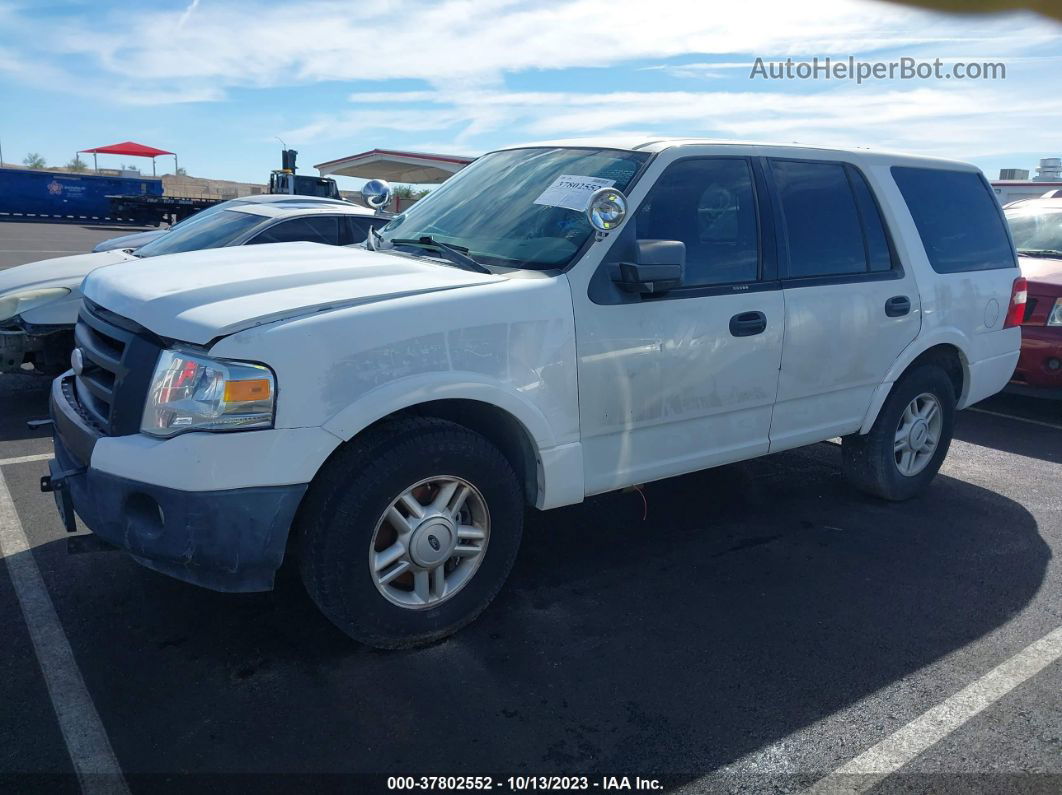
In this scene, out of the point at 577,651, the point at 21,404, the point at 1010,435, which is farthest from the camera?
the point at 1010,435

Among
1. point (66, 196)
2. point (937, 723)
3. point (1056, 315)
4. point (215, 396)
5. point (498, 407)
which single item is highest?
point (66, 196)

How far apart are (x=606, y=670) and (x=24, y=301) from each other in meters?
4.90

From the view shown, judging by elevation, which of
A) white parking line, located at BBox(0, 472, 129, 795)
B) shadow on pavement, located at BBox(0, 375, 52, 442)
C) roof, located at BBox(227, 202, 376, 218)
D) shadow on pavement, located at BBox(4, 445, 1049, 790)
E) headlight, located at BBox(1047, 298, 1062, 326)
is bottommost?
shadow on pavement, located at BBox(4, 445, 1049, 790)

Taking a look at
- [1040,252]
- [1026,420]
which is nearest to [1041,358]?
[1026,420]

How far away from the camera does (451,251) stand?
150 inches

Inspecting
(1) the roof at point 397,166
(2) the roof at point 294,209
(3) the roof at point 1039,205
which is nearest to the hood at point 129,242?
(2) the roof at point 294,209

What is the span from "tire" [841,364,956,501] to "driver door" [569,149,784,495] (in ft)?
3.50

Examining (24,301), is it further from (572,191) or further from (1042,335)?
(1042,335)

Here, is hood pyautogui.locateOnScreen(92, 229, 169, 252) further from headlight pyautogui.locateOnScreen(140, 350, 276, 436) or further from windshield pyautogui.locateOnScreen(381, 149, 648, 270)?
headlight pyautogui.locateOnScreen(140, 350, 276, 436)

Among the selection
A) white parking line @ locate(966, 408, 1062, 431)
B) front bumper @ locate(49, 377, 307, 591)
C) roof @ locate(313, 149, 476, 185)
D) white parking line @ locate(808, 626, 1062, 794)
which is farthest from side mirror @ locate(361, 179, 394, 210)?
roof @ locate(313, 149, 476, 185)

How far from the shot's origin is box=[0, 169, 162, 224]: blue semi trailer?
33469mm

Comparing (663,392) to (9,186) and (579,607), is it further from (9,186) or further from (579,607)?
(9,186)

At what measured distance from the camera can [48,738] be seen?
8.97 feet

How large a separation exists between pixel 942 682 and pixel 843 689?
0.40 metres
